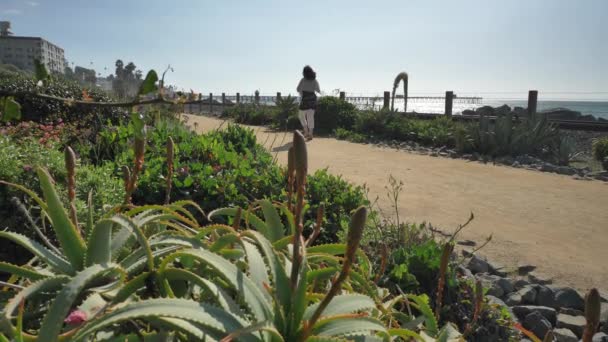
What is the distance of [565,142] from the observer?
857 cm

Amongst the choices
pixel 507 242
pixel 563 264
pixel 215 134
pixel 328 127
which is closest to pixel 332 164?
pixel 215 134

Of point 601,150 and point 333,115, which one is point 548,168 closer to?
point 601,150

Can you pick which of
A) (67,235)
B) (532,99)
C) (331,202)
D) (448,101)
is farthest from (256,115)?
(67,235)

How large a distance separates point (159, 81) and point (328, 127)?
44.5 ft

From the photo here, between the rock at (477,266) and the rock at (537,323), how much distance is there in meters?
0.55

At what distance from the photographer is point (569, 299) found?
2.92 m

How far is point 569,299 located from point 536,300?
0.20 meters

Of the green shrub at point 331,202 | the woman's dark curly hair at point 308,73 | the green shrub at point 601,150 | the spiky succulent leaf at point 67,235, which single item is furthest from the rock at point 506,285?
the woman's dark curly hair at point 308,73

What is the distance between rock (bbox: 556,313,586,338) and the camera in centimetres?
264

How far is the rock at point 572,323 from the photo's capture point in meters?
2.64

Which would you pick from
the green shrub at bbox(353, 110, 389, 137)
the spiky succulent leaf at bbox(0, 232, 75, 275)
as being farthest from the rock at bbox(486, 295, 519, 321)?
the green shrub at bbox(353, 110, 389, 137)

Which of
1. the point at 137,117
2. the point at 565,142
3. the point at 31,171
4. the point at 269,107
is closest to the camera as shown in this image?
the point at 137,117

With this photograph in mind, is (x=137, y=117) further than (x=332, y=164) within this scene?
No

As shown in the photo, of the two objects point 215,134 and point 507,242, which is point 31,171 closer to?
point 215,134
